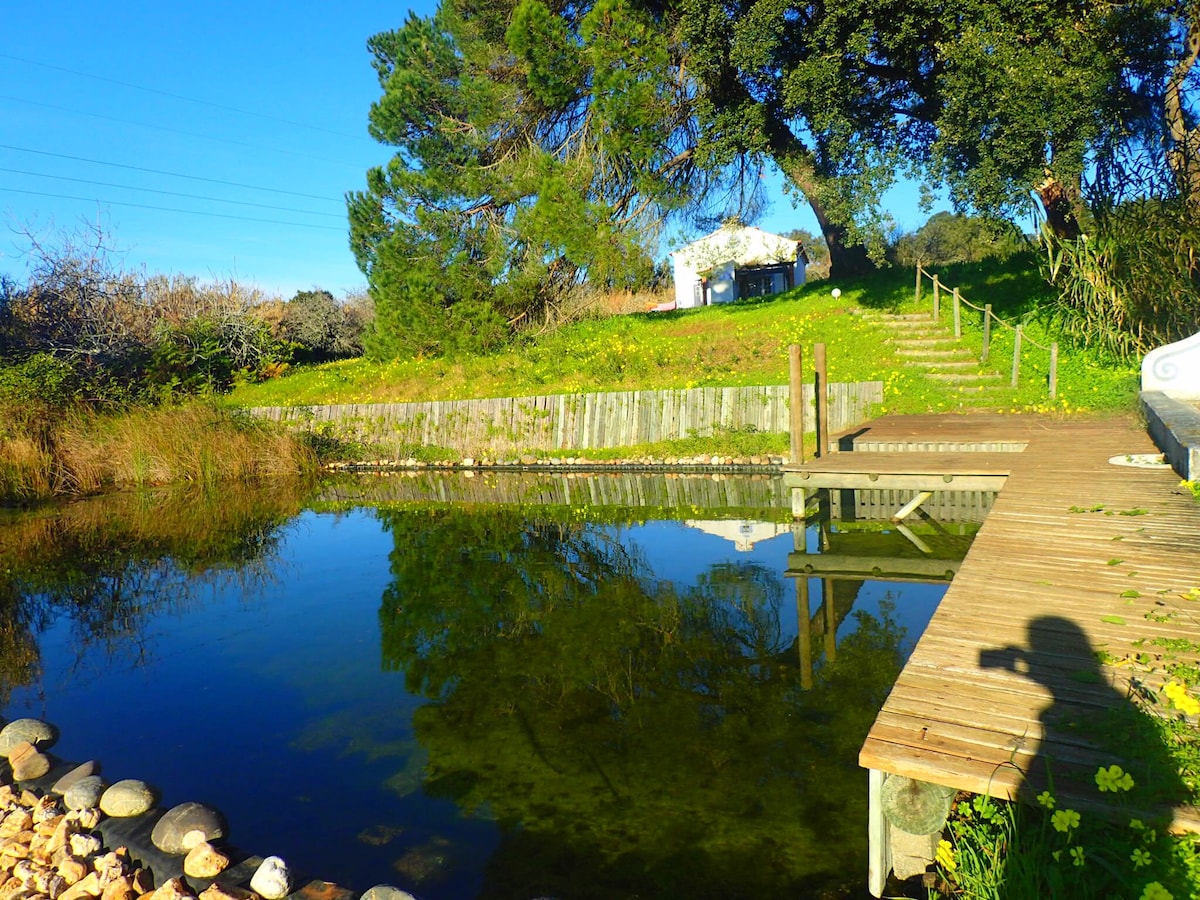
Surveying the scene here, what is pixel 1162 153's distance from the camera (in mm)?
13461

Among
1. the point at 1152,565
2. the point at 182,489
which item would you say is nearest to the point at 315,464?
the point at 182,489

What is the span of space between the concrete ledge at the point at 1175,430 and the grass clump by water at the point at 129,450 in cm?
1398

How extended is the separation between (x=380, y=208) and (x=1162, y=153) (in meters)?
18.1

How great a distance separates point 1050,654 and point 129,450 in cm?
1537

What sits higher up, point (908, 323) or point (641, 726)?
point (908, 323)

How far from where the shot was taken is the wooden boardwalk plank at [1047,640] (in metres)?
2.60

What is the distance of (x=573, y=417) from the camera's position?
15.9 metres

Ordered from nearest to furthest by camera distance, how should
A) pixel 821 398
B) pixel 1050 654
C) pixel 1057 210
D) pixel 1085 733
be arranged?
pixel 1085 733
pixel 1050 654
pixel 821 398
pixel 1057 210

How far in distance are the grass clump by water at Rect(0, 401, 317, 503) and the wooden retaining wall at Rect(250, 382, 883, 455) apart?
6.89 ft

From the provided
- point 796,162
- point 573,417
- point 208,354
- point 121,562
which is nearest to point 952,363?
point 796,162

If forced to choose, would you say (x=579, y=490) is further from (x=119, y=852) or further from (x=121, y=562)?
(x=119, y=852)

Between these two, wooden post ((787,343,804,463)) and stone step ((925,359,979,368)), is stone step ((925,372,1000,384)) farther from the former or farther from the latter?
wooden post ((787,343,804,463))

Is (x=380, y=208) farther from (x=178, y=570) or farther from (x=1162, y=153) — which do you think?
(x=1162, y=153)

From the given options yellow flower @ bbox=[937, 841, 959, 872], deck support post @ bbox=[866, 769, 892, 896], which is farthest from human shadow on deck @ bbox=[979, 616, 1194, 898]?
deck support post @ bbox=[866, 769, 892, 896]
